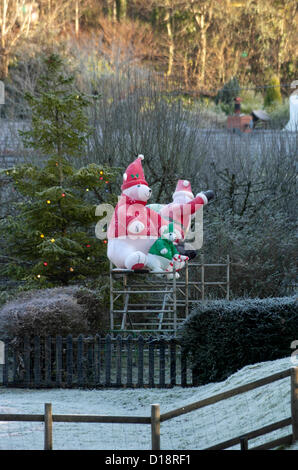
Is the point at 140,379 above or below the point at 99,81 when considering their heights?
below

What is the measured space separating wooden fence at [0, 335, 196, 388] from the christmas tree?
8.90ft

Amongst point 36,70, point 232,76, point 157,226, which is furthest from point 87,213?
point 232,76

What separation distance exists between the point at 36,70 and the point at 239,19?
58.9 ft

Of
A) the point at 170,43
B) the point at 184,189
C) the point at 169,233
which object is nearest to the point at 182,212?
the point at 169,233

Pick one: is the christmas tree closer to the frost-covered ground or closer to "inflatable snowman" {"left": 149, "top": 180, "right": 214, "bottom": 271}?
"inflatable snowman" {"left": 149, "top": 180, "right": 214, "bottom": 271}

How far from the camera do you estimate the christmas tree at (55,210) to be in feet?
53.2

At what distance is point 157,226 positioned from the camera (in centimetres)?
1516

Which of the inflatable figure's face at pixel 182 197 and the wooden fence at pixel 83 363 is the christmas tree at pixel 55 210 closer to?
the inflatable figure's face at pixel 182 197

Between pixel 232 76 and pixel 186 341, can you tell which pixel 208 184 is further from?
pixel 232 76

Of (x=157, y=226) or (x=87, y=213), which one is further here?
(x=87, y=213)

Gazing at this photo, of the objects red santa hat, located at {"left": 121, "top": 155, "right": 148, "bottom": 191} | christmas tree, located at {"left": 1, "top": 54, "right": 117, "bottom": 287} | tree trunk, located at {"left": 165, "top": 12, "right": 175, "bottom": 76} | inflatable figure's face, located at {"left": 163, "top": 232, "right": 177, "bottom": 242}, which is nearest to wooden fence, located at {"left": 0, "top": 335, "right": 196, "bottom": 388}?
inflatable figure's face, located at {"left": 163, "top": 232, "right": 177, "bottom": 242}

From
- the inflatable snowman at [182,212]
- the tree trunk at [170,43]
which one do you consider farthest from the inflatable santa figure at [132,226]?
the tree trunk at [170,43]

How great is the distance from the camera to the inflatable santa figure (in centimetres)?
1490

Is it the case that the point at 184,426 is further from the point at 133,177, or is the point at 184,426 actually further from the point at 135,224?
the point at 133,177
